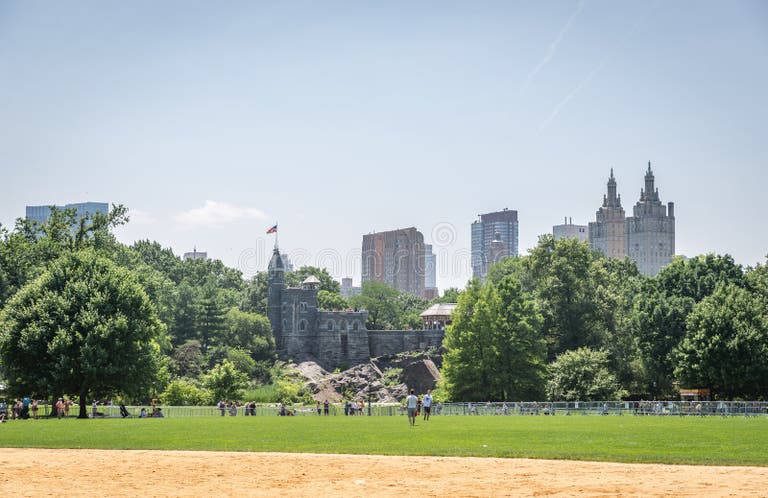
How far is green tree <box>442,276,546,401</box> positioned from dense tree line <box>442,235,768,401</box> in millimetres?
84

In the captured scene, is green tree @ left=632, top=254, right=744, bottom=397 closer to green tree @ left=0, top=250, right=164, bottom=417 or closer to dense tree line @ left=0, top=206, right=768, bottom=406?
dense tree line @ left=0, top=206, right=768, bottom=406

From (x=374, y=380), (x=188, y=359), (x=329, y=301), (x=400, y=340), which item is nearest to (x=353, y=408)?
(x=374, y=380)

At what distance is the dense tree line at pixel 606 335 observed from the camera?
2862 inches

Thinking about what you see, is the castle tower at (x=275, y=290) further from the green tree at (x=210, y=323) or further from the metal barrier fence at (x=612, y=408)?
the metal barrier fence at (x=612, y=408)

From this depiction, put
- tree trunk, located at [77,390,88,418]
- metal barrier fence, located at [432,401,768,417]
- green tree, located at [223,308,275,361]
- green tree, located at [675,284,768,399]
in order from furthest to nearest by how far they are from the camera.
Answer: green tree, located at [223,308,275,361], green tree, located at [675,284,768,399], tree trunk, located at [77,390,88,418], metal barrier fence, located at [432,401,768,417]

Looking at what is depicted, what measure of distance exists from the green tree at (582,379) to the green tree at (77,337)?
121 feet

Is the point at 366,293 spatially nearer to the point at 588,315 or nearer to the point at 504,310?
the point at 588,315

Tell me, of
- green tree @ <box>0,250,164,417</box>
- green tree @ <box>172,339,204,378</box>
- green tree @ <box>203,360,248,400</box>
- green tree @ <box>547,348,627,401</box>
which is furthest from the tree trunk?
green tree @ <box>172,339,204,378</box>

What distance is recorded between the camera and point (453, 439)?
35.3 m

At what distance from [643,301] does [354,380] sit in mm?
46328

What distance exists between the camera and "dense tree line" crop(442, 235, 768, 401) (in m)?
72.7

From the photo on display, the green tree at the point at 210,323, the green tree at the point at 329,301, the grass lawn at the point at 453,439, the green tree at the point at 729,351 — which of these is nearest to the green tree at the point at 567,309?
the green tree at the point at 729,351

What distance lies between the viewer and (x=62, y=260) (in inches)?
2552

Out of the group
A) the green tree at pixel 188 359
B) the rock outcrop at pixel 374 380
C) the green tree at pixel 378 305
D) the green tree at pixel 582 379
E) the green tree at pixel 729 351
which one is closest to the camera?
the green tree at pixel 729 351
